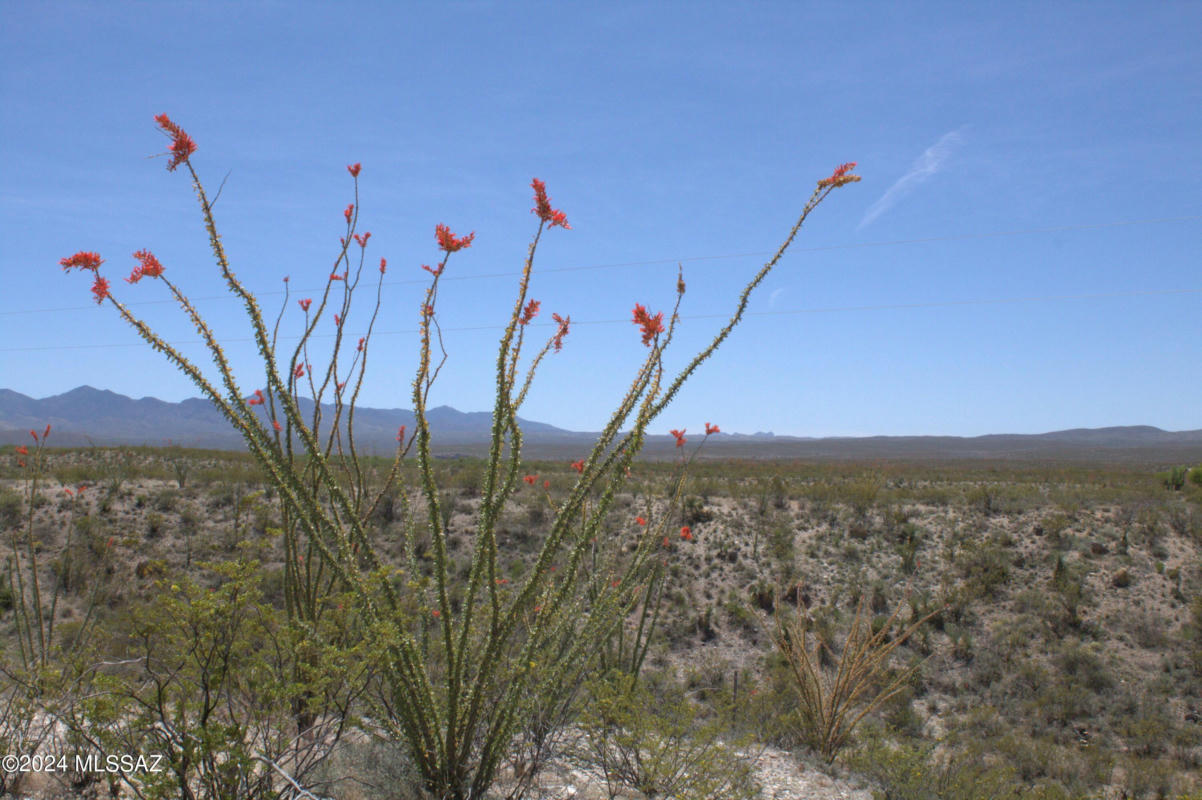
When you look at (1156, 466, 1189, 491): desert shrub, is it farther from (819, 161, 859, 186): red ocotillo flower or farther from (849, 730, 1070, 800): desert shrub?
(819, 161, 859, 186): red ocotillo flower

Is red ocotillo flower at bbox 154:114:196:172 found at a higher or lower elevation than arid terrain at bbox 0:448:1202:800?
higher

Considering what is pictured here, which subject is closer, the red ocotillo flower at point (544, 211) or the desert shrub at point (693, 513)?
the red ocotillo flower at point (544, 211)

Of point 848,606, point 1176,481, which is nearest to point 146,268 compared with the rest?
point 848,606

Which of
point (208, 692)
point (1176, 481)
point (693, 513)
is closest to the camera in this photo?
point (208, 692)

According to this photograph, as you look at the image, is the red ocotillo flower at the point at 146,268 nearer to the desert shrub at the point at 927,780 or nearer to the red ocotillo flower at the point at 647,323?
the red ocotillo flower at the point at 647,323

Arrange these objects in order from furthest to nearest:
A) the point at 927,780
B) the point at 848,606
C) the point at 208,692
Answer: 1. the point at 848,606
2. the point at 927,780
3. the point at 208,692

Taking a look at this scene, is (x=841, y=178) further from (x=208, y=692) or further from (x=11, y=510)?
(x=11, y=510)

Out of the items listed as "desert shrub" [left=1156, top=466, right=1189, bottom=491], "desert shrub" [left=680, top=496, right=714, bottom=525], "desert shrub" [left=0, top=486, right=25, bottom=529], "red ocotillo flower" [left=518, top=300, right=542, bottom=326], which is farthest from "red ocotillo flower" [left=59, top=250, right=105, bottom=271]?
"desert shrub" [left=1156, top=466, right=1189, bottom=491]

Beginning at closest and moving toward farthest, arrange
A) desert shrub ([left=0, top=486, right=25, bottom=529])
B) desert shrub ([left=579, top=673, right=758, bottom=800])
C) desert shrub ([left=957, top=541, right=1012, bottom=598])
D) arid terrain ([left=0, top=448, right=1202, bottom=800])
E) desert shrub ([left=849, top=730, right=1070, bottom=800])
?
desert shrub ([left=579, top=673, right=758, bottom=800]) → desert shrub ([left=849, top=730, right=1070, bottom=800]) → arid terrain ([left=0, top=448, right=1202, bottom=800]) → desert shrub ([left=0, top=486, right=25, bottom=529]) → desert shrub ([left=957, top=541, right=1012, bottom=598])

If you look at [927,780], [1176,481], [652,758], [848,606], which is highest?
[1176,481]

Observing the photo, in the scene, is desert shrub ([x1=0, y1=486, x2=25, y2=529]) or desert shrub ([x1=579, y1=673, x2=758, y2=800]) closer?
desert shrub ([x1=579, y1=673, x2=758, y2=800])

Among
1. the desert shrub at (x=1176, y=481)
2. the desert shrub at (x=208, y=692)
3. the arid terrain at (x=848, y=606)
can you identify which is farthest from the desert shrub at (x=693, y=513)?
the desert shrub at (x=1176, y=481)

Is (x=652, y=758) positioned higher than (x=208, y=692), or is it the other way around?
(x=208, y=692)

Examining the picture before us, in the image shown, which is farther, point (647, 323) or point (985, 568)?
point (985, 568)
